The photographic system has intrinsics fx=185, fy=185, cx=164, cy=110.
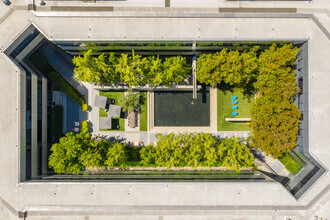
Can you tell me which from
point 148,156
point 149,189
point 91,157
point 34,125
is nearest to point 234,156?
point 148,156

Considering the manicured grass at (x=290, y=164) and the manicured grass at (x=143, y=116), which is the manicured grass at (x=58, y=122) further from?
the manicured grass at (x=290, y=164)

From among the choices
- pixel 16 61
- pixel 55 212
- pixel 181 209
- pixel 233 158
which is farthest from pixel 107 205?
pixel 16 61

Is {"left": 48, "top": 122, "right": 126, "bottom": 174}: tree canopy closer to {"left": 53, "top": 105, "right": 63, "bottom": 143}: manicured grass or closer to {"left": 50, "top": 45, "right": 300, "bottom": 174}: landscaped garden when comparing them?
{"left": 50, "top": 45, "right": 300, "bottom": 174}: landscaped garden

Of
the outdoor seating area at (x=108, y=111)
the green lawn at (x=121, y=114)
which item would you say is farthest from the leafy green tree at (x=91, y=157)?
the green lawn at (x=121, y=114)

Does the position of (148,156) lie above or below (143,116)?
below

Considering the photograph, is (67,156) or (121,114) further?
(121,114)

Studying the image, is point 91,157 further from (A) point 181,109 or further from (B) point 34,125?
(A) point 181,109
